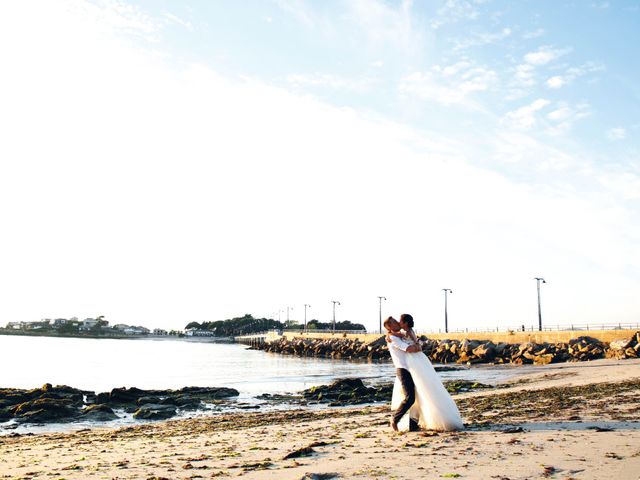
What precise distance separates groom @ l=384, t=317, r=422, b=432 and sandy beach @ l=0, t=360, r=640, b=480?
44 cm

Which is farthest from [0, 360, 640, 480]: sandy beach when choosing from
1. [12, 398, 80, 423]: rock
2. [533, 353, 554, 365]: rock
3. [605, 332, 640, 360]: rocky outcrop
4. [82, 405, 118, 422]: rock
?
[533, 353, 554, 365]: rock

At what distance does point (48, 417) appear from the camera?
17938 millimetres

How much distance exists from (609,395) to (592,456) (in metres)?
7.92

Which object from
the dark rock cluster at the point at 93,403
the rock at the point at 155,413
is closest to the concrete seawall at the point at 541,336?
the dark rock cluster at the point at 93,403

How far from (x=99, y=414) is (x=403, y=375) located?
1407 centimetres

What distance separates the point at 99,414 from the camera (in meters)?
18.7

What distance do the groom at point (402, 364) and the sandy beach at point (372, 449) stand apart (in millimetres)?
442

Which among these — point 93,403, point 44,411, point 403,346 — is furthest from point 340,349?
point 403,346

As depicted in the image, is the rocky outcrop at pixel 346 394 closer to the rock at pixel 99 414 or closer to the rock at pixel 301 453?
the rock at pixel 99 414

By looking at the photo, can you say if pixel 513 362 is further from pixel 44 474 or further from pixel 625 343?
pixel 44 474

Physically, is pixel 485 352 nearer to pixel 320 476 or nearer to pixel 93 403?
pixel 93 403

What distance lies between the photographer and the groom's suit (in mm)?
9078

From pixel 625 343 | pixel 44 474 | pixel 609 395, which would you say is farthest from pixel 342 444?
pixel 625 343

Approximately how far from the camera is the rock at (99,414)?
18156mm
